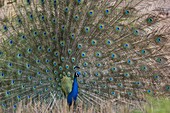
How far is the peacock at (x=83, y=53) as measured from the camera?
22.9 ft

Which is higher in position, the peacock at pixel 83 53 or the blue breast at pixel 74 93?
the peacock at pixel 83 53

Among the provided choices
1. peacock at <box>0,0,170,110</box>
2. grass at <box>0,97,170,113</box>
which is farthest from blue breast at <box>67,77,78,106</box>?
grass at <box>0,97,170,113</box>

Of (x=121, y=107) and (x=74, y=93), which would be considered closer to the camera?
(x=121, y=107)

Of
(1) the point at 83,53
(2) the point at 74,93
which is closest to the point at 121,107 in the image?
(2) the point at 74,93

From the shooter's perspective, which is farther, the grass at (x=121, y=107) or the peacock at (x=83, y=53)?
the peacock at (x=83, y=53)

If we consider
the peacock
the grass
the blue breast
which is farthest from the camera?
the peacock

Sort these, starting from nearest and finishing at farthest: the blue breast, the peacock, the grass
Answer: the grass → the blue breast → the peacock

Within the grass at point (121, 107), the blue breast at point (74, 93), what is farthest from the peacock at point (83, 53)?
the grass at point (121, 107)

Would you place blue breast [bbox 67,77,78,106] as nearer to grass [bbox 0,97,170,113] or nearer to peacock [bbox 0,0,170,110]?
peacock [bbox 0,0,170,110]

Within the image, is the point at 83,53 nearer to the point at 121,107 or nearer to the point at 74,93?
the point at 74,93

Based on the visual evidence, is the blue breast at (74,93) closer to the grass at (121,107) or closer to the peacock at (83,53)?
the peacock at (83,53)

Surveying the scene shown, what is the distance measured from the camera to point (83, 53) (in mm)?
7102

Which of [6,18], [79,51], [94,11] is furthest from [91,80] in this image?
[6,18]

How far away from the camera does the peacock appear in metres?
6.98
